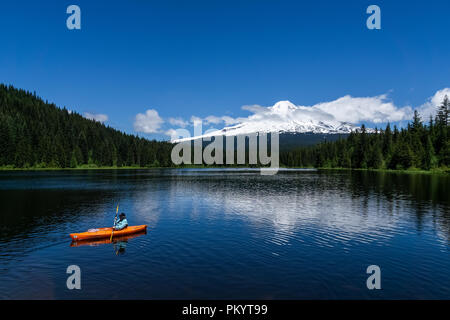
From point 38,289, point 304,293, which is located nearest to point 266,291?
point 304,293

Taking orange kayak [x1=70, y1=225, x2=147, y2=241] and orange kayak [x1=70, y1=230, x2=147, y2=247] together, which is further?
orange kayak [x1=70, y1=225, x2=147, y2=241]

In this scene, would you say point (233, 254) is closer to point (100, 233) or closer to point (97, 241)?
point (100, 233)

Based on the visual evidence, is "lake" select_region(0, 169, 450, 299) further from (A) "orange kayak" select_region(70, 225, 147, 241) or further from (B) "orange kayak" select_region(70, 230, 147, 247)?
(A) "orange kayak" select_region(70, 225, 147, 241)

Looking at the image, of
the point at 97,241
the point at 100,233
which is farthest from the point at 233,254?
the point at 97,241

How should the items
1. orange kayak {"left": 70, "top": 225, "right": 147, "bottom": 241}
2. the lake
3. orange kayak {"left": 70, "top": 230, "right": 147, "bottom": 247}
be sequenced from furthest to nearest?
orange kayak {"left": 70, "top": 225, "right": 147, "bottom": 241}, orange kayak {"left": 70, "top": 230, "right": 147, "bottom": 247}, the lake

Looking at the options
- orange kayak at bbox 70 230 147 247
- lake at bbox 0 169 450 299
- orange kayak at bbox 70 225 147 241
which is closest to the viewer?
lake at bbox 0 169 450 299

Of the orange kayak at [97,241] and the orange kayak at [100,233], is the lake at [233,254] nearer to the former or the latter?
the orange kayak at [97,241]

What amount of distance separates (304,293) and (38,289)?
1661 centimetres

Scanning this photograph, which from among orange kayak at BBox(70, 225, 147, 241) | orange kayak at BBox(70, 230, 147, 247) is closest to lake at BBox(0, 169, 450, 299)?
orange kayak at BBox(70, 230, 147, 247)

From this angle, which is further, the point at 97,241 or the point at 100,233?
the point at 100,233

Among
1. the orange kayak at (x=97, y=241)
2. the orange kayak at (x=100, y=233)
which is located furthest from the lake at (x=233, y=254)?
the orange kayak at (x=100, y=233)

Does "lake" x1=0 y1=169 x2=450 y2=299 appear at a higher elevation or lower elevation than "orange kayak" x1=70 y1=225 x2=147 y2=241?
lower

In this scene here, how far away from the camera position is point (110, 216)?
43469mm
